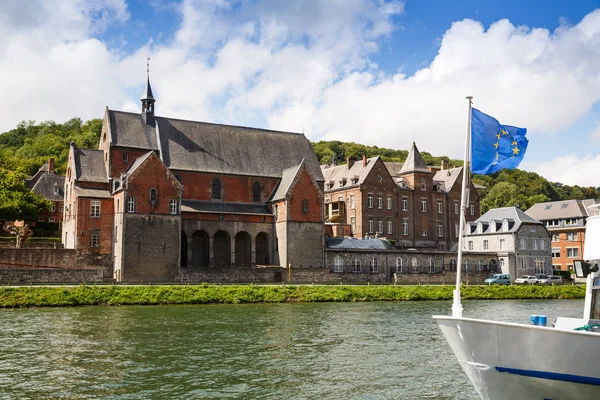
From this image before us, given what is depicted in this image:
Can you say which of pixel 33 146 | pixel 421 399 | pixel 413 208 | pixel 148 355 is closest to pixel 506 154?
pixel 421 399

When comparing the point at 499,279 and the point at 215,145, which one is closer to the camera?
the point at 499,279

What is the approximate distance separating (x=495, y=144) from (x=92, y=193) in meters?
53.9

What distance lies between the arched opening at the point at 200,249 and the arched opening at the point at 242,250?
12.0 ft

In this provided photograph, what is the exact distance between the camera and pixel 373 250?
227 feet

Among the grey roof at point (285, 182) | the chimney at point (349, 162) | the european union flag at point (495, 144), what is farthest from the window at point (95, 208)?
the european union flag at point (495, 144)

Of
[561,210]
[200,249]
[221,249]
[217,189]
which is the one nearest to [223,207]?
[217,189]

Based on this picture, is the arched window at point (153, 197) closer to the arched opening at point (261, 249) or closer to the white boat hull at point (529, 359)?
the arched opening at point (261, 249)

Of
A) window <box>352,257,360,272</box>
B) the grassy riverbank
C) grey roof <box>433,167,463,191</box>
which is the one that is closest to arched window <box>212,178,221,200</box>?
window <box>352,257,360,272</box>

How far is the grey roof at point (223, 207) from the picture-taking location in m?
66.4

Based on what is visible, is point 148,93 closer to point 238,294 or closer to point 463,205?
point 238,294

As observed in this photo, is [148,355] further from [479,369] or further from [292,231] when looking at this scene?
[292,231]

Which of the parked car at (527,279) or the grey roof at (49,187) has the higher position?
the grey roof at (49,187)

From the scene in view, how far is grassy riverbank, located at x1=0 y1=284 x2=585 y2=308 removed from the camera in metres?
44.0

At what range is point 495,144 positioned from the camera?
1530 centimetres
